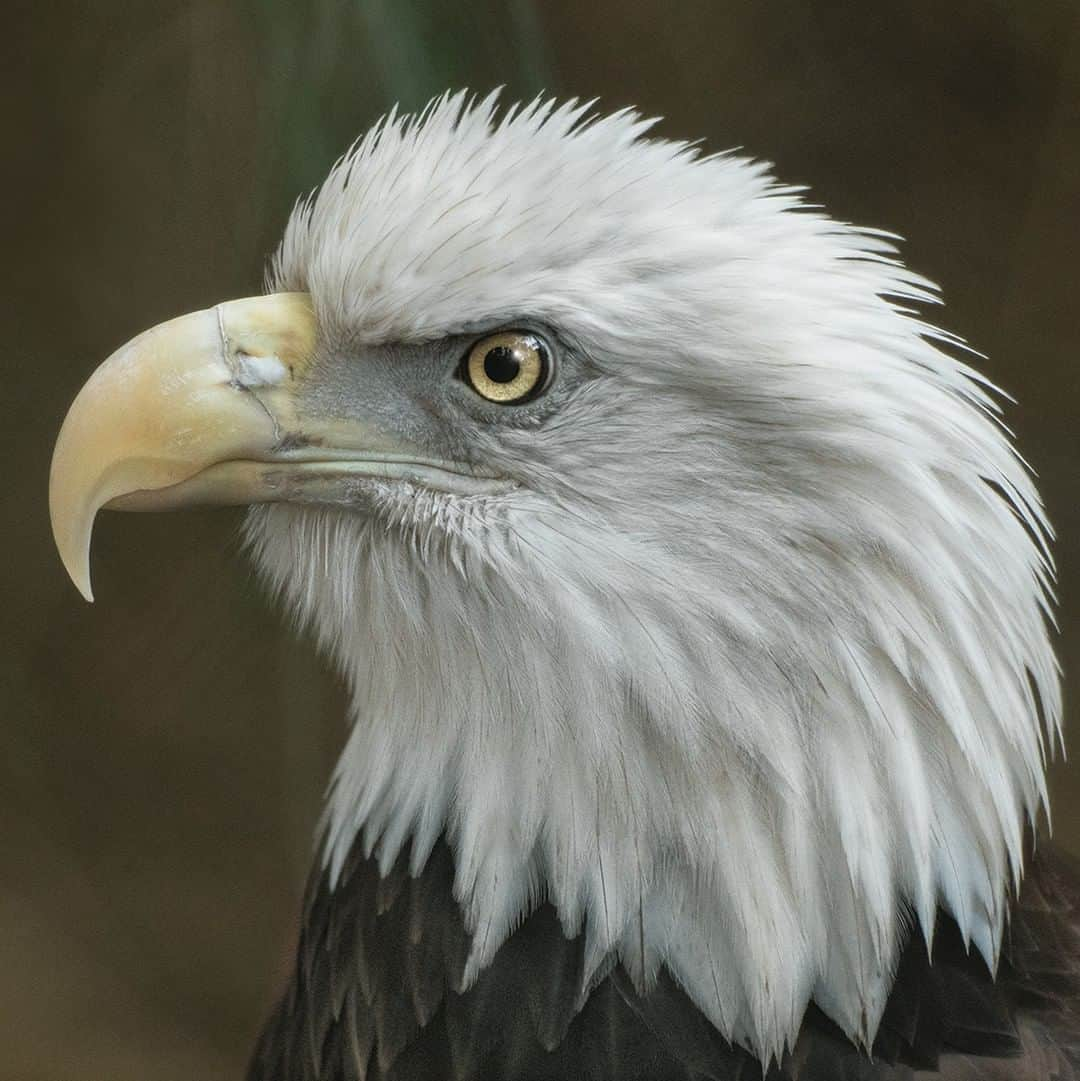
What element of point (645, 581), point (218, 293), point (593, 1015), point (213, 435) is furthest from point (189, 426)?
point (218, 293)

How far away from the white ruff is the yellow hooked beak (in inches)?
1.6

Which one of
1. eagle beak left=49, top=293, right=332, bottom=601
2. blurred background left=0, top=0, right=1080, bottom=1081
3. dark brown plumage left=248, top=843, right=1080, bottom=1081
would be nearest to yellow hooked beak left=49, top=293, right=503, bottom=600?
eagle beak left=49, top=293, right=332, bottom=601

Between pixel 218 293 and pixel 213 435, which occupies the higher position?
pixel 218 293

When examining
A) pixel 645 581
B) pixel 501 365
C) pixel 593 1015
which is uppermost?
pixel 501 365

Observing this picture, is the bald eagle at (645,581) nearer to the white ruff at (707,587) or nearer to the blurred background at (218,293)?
the white ruff at (707,587)

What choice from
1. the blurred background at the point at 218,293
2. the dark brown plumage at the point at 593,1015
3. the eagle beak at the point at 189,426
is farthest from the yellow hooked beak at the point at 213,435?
the blurred background at the point at 218,293

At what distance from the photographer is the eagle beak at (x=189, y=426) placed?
3.17 feet

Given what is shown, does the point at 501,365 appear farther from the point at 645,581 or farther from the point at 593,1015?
the point at 593,1015

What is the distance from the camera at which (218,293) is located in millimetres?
2115

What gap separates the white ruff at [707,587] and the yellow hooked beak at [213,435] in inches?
1.6

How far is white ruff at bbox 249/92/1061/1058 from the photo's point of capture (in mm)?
944

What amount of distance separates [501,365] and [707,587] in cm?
22

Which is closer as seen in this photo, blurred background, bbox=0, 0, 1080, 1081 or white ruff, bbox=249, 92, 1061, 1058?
white ruff, bbox=249, 92, 1061, 1058

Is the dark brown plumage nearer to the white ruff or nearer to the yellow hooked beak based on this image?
the white ruff
